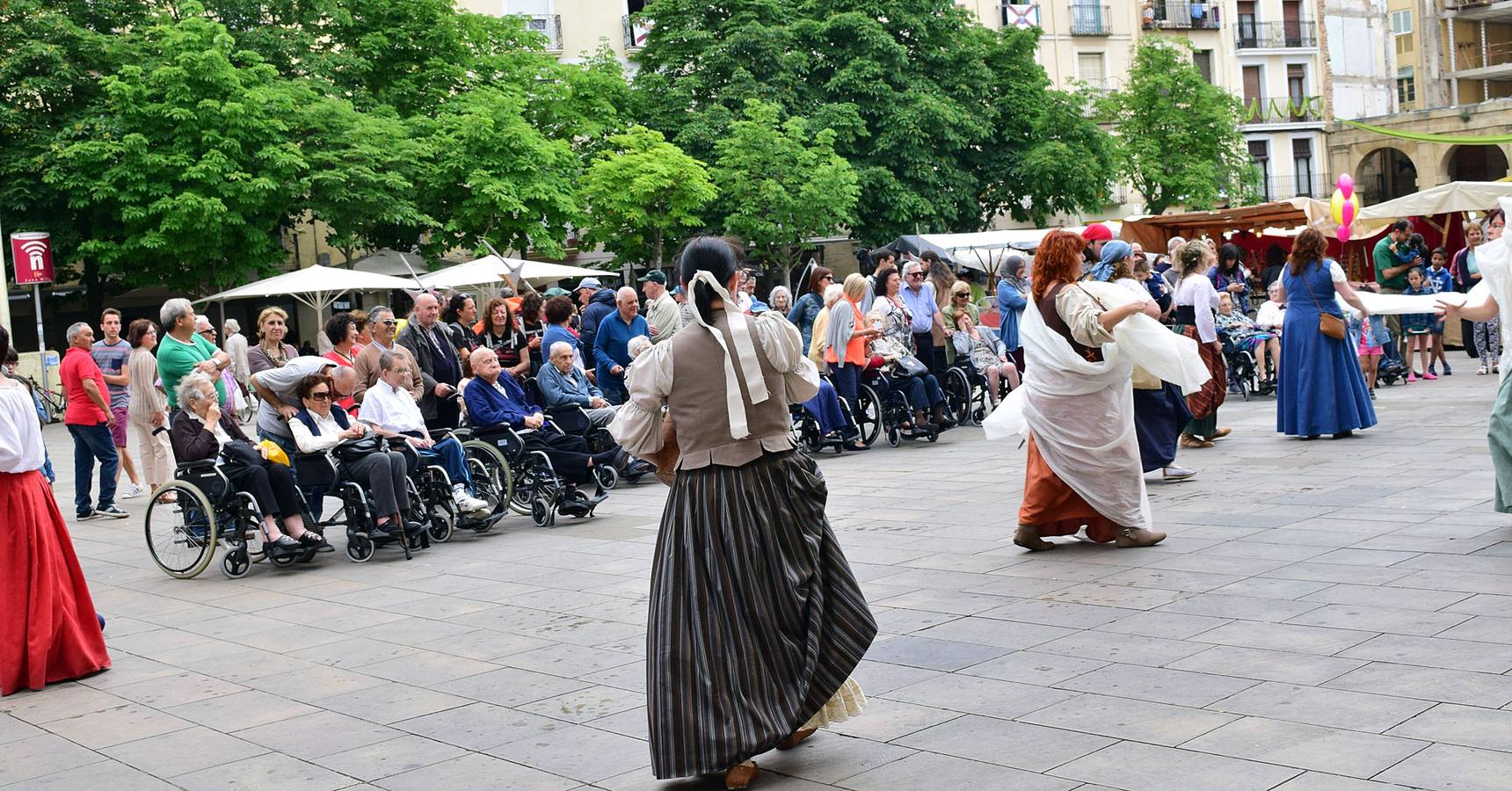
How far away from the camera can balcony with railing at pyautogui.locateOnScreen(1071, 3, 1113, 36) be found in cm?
5231

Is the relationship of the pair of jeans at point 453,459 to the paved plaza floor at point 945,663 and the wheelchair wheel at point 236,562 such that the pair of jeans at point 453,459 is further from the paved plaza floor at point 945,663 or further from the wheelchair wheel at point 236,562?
the wheelchair wheel at point 236,562

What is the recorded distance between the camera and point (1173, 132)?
155ft

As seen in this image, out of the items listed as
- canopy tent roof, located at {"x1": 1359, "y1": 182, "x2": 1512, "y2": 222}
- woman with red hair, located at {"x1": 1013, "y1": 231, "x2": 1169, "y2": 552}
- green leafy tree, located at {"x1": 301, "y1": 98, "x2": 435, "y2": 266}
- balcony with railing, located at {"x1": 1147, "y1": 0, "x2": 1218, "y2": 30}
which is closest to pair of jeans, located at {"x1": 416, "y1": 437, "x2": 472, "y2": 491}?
woman with red hair, located at {"x1": 1013, "y1": 231, "x2": 1169, "y2": 552}

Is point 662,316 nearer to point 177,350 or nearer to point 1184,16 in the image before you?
point 177,350

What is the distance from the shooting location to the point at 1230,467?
11.1 metres

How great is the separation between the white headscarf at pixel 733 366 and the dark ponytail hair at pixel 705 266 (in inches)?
0.8

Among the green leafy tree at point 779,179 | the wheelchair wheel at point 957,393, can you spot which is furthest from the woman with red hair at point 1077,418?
the green leafy tree at point 779,179

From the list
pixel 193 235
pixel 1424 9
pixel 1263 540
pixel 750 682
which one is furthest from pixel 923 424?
pixel 1424 9

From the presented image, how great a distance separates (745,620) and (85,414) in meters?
10.3

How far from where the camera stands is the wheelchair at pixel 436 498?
33.4 ft

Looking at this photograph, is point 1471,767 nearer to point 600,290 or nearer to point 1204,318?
point 1204,318

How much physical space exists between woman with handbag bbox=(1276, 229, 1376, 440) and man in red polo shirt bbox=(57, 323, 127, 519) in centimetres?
1038

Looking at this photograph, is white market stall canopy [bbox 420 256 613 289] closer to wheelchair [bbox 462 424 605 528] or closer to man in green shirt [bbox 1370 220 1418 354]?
wheelchair [bbox 462 424 605 528]

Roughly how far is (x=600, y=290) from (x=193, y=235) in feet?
59.1
